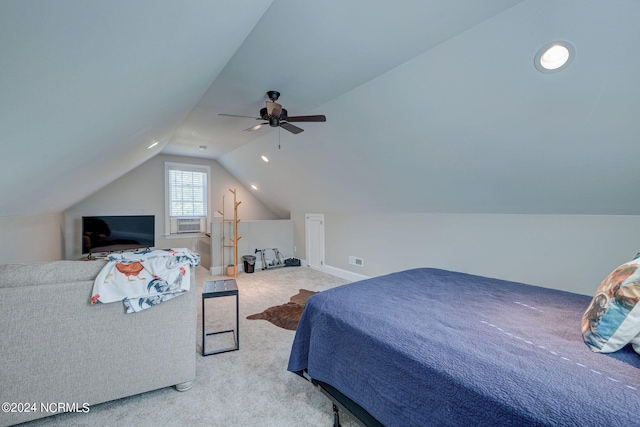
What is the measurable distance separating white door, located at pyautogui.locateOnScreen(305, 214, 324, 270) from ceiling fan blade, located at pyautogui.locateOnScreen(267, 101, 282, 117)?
3168 mm

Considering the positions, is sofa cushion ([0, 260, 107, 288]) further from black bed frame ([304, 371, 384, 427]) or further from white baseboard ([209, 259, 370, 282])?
white baseboard ([209, 259, 370, 282])

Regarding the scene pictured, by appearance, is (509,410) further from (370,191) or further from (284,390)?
(370,191)

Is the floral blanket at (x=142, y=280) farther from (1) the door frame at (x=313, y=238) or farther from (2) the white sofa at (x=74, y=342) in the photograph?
(1) the door frame at (x=313, y=238)

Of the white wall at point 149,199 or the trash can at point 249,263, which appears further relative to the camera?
the trash can at point 249,263

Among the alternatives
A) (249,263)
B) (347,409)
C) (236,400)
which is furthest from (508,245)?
(249,263)

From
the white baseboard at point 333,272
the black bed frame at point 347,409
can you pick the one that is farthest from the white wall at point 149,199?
the black bed frame at point 347,409

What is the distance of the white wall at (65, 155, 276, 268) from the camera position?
528cm

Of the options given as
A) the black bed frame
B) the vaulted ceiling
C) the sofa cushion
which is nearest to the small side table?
the sofa cushion

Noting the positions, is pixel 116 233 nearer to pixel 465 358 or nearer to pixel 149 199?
pixel 149 199

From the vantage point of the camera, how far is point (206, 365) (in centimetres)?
239

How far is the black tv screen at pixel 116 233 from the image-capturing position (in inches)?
189

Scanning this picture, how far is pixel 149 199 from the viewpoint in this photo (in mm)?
5996

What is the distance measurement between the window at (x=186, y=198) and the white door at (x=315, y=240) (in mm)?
2621

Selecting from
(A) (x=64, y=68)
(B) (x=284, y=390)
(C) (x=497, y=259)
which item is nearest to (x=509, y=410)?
(B) (x=284, y=390)
